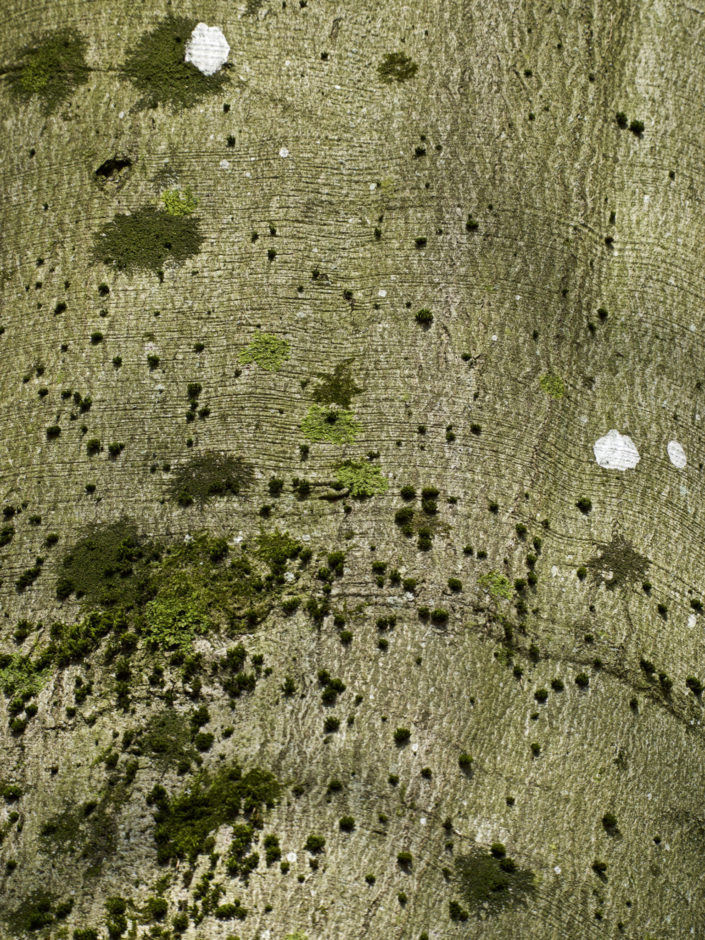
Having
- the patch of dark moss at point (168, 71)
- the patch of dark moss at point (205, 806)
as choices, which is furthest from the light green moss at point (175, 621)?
the patch of dark moss at point (168, 71)

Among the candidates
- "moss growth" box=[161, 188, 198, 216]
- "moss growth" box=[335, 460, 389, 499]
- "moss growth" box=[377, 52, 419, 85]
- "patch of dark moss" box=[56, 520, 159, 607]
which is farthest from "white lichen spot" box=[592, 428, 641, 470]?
"moss growth" box=[161, 188, 198, 216]

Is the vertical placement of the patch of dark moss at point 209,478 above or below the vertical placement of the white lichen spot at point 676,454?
below

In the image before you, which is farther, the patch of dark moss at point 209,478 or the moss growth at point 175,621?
the patch of dark moss at point 209,478

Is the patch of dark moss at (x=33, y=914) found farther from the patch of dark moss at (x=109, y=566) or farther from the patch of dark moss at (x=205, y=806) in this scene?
the patch of dark moss at (x=109, y=566)

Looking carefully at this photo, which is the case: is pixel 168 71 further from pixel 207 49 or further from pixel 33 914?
pixel 33 914

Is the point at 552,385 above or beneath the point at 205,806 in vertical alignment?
above

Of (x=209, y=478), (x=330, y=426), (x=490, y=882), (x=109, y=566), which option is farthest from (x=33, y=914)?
(x=330, y=426)

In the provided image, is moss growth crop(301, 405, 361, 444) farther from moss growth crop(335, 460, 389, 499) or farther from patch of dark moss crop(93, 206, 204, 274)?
patch of dark moss crop(93, 206, 204, 274)
